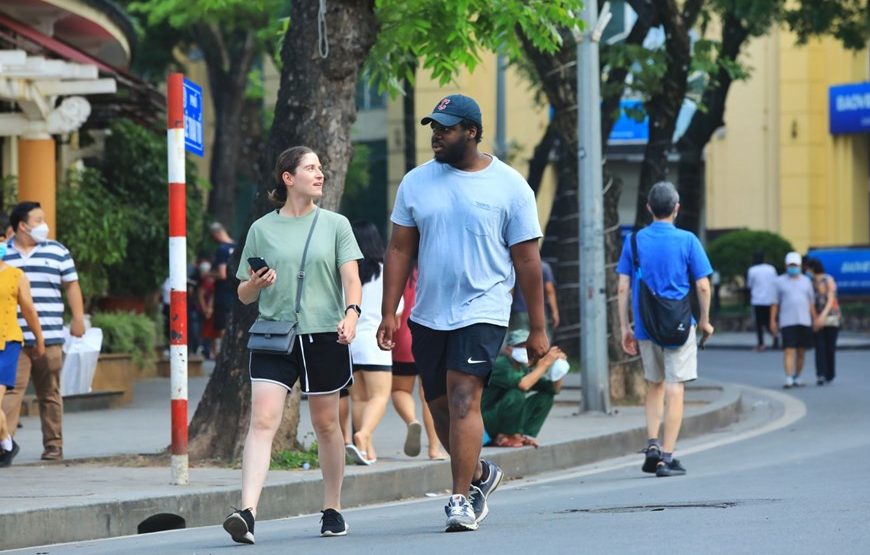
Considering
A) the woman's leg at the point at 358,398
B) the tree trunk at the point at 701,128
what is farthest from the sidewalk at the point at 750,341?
the woman's leg at the point at 358,398

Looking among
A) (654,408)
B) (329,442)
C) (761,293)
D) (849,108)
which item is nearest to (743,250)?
(849,108)

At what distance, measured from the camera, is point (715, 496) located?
9430 millimetres

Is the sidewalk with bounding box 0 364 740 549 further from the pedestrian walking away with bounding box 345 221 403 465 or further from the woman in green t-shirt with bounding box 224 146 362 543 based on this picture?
the woman in green t-shirt with bounding box 224 146 362 543

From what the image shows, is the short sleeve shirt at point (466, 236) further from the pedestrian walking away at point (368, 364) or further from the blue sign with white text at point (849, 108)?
the blue sign with white text at point (849, 108)

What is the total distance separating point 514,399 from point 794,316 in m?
9.65

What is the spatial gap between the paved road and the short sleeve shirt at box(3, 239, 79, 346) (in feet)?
10.1

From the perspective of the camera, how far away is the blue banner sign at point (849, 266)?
3519 centimetres

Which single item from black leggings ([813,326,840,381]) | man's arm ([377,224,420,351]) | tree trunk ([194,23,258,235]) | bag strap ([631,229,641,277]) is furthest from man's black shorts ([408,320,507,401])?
tree trunk ([194,23,258,235])

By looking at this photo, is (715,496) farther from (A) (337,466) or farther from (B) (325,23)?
(B) (325,23)

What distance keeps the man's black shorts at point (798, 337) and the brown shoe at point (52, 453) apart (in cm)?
1129

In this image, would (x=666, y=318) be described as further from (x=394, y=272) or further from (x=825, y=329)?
(x=825, y=329)

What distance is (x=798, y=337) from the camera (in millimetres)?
21000

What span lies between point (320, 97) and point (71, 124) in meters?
7.61


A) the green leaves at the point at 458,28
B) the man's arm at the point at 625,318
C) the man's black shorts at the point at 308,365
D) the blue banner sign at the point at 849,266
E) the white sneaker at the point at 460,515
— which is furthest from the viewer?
the blue banner sign at the point at 849,266
